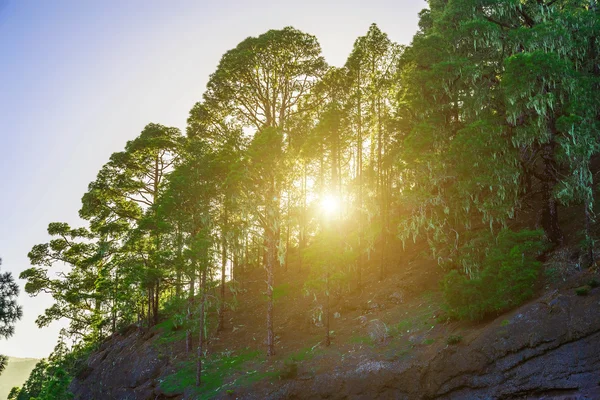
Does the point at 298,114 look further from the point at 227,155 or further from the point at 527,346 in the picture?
the point at 527,346

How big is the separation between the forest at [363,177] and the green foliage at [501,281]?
78mm

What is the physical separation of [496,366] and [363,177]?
20.6 metres

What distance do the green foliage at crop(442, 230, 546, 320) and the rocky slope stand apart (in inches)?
25.0

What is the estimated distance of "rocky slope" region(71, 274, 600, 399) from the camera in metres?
13.4

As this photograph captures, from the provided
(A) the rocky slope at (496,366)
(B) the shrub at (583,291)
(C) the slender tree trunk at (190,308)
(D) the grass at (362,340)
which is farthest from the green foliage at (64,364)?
(B) the shrub at (583,291)

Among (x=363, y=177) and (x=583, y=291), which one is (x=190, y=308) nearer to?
(x=363, y=177)

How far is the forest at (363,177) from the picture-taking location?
62.2ft

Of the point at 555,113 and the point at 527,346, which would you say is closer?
the point at 527,346

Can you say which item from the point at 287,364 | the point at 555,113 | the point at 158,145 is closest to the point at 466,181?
the point at 555,113

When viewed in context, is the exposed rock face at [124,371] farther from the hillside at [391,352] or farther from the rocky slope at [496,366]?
the rocky slope at [496,366]

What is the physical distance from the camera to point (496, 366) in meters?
15.1

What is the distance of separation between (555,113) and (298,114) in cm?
1932

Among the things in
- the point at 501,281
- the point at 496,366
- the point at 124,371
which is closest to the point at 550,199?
the point at 501,281

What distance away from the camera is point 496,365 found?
15078 mm
